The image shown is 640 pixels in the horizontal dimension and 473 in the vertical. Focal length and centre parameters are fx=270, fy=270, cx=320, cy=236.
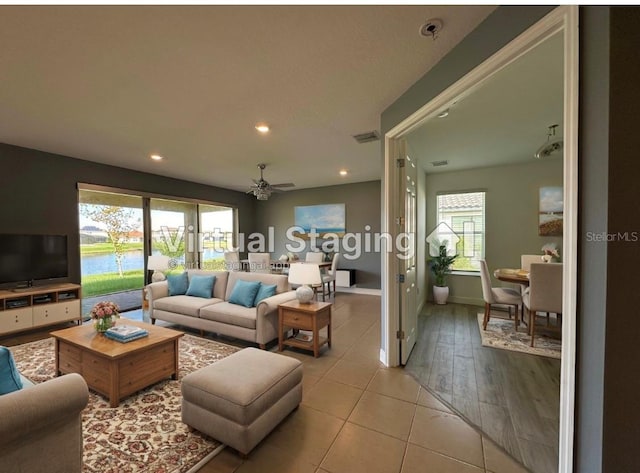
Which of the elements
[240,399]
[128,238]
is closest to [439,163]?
[240,399]

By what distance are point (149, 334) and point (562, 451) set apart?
3061mm

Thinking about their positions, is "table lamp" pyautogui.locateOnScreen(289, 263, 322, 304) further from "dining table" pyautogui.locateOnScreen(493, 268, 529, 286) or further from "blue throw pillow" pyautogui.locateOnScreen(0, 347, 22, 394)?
"dining table" pyautogui.locateOnScreen(493, 268, 529, 286)

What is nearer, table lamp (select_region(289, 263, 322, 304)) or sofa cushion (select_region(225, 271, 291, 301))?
table lamp (select_region(289, 263, 322, 304))

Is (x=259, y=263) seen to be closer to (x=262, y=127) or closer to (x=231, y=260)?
(x=231, y=260)

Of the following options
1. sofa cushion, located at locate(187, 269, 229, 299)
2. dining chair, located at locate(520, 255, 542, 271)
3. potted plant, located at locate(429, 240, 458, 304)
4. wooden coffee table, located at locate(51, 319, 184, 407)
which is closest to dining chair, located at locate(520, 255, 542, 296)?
dining chair, located at locate(520, 255, 542, 271)

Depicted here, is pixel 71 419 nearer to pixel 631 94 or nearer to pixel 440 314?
pixel 631 94

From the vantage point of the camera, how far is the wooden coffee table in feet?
7.20

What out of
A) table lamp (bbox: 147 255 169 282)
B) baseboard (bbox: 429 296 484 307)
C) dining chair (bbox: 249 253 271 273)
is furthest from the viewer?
dining chair (bbox: 249 253 271 273)

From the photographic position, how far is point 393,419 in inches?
81.0

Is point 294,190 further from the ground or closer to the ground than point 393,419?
further from the ground

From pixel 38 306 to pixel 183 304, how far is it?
1.95 metres

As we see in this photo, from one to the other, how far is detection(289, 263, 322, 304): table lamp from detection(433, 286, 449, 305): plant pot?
10.3ft

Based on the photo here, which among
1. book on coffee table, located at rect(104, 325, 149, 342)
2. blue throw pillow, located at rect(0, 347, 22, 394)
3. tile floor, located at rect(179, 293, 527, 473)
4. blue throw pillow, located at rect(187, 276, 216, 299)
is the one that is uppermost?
blue throw pillow, located at rect(0, 347, 22, 394)

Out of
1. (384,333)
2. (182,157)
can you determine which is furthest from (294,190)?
(384,333)
